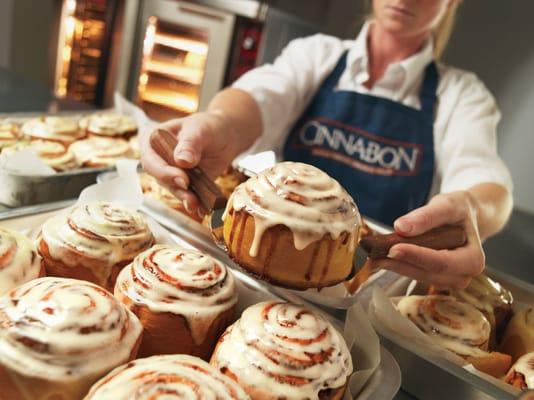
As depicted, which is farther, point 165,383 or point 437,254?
point 437,254

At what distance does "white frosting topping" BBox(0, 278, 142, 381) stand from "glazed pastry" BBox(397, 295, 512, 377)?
0.56 metres

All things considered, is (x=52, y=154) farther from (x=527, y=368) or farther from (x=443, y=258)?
(x=527, y=368)

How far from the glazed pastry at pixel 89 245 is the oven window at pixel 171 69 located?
2.40m

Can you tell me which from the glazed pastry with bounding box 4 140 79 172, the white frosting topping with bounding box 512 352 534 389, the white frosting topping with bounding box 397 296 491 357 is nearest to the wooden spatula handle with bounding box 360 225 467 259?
the white frosting topping with bounding box 397 296 491 357

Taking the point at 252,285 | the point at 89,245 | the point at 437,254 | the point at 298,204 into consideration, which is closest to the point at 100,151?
the point at 89,245

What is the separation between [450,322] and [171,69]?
2774mm

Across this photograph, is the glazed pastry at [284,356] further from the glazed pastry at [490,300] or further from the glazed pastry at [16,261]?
the glazed pastry at [490,300]

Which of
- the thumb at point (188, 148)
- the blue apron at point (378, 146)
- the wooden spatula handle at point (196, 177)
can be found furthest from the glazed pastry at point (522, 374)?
the blue apron at point (378, 146)

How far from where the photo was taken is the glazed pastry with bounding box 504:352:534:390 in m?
0.85

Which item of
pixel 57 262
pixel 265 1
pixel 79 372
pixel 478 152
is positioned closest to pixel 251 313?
pixel 79 372

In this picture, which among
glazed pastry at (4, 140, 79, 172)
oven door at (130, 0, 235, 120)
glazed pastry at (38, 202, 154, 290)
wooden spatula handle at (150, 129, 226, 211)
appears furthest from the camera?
oven door at (130, 0, 235, 120)

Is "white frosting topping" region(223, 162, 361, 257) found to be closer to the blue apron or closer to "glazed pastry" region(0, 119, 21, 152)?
"glazed pastry" region(0, 119, 21, 152)

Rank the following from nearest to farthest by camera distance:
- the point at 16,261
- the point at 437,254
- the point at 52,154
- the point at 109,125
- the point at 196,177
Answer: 1. the point at 16,261
2. the point at 437,254
3. the point at 196,177
4. the point at 52,154
5. the point at 109,125

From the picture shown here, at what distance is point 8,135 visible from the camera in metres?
1.52
